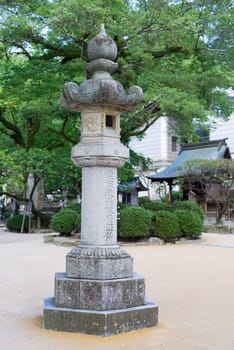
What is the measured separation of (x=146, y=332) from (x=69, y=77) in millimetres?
13939

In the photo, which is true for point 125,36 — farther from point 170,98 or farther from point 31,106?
point 31,106

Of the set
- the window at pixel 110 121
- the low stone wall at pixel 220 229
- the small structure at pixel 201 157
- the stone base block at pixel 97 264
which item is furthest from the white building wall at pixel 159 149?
the stone base block at pixel 97 264

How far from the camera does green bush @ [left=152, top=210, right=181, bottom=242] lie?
15.9 metres

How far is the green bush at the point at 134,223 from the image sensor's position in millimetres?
15352

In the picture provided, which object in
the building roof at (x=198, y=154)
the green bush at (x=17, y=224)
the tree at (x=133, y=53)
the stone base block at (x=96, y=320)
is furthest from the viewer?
the building roof at (x=198, y=154)

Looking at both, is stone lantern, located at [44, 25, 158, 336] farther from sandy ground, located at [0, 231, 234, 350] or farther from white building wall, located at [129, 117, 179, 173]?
white building wall, located at [129, 117, 179, 173]

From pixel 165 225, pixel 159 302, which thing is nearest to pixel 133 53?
pixel 165 225

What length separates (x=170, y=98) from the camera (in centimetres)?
1441

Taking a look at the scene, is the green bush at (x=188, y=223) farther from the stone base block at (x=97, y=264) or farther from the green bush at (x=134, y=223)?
the stone base block at (x=97, y=264)

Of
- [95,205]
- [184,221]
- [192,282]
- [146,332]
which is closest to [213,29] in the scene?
[184,221]

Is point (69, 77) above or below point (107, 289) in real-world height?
above

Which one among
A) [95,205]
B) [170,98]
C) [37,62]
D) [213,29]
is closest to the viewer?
[95,205]

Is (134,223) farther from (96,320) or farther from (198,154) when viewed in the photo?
(198,154)

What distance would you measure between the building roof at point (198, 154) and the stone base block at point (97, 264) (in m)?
21.7
